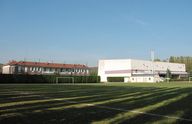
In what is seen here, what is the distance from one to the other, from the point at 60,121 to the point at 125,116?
2.28 meters

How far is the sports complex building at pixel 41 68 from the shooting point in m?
100

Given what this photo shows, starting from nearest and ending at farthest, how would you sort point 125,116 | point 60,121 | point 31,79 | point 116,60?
1. point 60,121
2. point 125,116
3. point 31,79
4. point 116,60

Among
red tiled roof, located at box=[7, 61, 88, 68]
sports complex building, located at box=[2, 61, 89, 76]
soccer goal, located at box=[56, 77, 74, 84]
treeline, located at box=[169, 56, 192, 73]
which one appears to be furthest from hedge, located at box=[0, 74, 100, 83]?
treeline, located at box=[169, 56, 192, 73]

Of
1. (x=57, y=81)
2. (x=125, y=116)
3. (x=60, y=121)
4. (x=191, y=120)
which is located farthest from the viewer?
(x=57, y=81)

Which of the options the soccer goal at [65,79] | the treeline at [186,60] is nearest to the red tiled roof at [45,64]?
the soccer goal at [65,79]

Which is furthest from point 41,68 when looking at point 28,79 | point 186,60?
point 186,60

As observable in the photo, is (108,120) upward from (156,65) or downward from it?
downward

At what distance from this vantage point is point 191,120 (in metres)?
8.73

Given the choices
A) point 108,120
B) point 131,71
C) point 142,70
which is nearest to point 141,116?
point 108,120

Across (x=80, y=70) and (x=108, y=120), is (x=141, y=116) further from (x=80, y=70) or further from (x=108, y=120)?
(x=80, y=70)

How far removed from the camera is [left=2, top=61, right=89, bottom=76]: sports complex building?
100 meters

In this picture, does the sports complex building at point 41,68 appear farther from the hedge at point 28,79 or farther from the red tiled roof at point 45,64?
the hedge at point 28,79

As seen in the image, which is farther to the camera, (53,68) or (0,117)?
(53,68)

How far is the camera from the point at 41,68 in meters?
106
